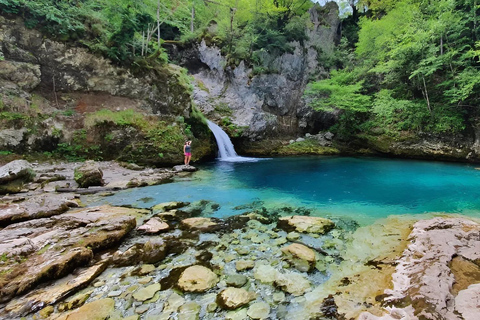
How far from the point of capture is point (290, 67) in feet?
73.3

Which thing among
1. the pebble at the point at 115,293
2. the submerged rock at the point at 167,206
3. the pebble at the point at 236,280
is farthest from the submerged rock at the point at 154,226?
the pebble at the point at 236,280

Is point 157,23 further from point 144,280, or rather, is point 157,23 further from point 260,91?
point 144,280

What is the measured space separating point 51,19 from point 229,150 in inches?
500

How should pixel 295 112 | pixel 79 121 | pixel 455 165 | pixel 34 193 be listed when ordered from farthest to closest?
1. pixel 295 112
2. pixel 455 165
3. pixel 79 121
4. pixel 34 193

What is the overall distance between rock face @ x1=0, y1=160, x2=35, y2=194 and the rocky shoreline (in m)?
2.15

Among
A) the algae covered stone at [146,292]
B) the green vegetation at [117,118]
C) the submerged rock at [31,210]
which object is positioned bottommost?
the algae covered stone at [146,292]

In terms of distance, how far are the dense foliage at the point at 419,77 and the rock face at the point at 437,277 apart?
552 inches

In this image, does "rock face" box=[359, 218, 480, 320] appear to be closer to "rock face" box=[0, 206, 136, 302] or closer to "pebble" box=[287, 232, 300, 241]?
"pebble" box=[287, 232, 300, 241]

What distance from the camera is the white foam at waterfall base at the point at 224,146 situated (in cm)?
1755

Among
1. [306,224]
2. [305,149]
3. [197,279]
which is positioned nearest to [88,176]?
[197,279]

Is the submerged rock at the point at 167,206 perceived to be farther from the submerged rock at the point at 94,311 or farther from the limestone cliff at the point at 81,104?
the limestone cliff at the point at 81,104

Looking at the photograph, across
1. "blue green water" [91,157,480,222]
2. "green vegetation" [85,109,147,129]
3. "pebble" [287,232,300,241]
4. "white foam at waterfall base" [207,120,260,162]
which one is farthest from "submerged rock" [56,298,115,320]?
"white foam at waterfall base" [207,120,260,162]

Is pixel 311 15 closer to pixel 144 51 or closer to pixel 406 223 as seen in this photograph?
pixel 144 51

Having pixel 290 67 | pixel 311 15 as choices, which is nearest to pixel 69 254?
pixel 290 67
